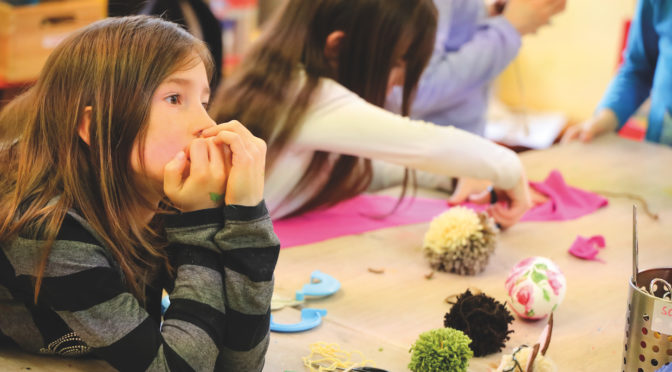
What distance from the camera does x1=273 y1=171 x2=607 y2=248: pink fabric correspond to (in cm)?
142

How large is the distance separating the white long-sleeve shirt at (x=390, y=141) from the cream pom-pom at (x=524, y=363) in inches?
23.3

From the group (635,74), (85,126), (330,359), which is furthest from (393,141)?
(635,74)

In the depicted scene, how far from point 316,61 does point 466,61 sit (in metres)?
0.63

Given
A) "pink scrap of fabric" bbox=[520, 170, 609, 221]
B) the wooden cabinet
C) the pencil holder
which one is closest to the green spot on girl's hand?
the pencil holder

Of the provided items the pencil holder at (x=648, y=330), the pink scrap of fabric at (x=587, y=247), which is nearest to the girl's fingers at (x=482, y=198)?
the pink scrap of fabric at (x=587, y=247)

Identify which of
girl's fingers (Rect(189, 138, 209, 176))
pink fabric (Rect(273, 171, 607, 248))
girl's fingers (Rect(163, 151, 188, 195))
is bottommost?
pink fabric (Rect(273, 171, 607, 248))

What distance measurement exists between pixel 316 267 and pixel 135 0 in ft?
2.06

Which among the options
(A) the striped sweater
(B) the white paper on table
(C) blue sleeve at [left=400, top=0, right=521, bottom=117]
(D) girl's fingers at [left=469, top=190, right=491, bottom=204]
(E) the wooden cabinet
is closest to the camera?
(A) the striped sweater

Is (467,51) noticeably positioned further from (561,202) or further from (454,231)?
(454,231)

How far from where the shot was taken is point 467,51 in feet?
6.52

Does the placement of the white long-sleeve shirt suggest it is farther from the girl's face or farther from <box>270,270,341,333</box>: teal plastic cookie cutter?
the girl's face

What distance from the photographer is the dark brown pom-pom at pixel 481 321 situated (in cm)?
97

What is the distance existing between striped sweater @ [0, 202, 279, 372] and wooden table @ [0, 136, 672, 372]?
0.06 metres

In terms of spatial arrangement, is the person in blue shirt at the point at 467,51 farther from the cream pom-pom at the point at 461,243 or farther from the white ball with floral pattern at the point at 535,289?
the white ball with floral pattern at the point at 535,289
